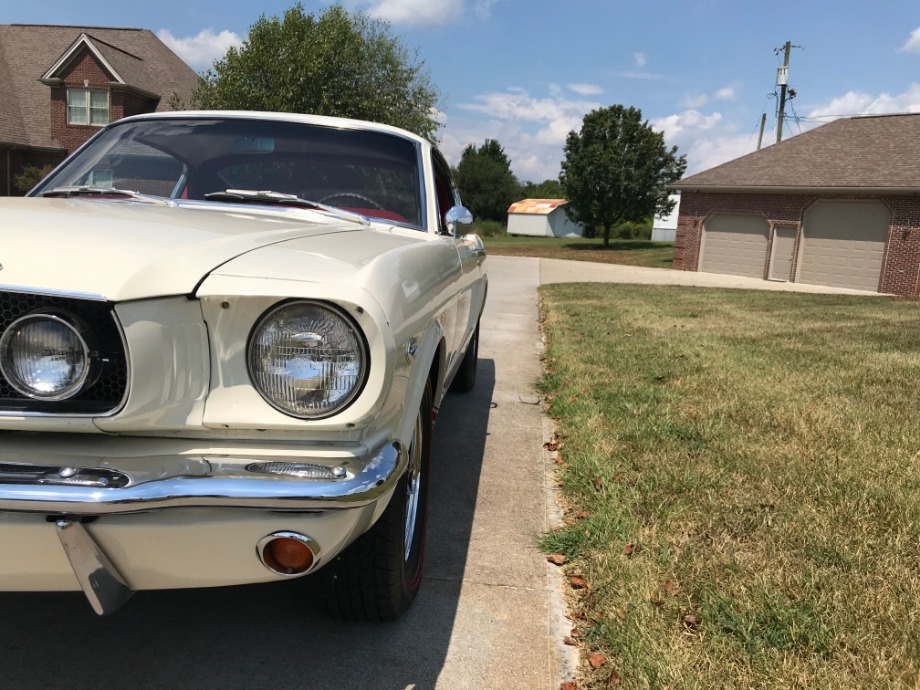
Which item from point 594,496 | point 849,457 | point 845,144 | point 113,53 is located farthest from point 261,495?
point 113,53

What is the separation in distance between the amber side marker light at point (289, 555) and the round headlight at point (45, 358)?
1.86ft

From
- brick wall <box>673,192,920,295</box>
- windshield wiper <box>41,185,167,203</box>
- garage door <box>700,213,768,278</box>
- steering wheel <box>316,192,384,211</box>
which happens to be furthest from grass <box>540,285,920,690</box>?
garage door <box>700,213,768,278</box>

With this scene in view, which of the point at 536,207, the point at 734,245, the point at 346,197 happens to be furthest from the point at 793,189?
the point at 536,207

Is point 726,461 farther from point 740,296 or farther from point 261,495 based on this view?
point 740,296

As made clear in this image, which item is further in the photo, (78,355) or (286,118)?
(286,118)

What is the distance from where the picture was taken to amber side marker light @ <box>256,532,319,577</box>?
66.1 inches

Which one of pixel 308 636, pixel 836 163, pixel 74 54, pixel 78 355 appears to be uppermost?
pixel 74 54

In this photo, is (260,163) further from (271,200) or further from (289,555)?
(289,555)

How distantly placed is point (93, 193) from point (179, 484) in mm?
1829

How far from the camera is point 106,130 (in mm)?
3459

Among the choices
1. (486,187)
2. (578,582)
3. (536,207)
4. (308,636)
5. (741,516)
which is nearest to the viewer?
(308,636)

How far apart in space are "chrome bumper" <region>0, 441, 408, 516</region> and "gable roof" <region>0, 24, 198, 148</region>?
2593 cm

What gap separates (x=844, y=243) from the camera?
2097cm

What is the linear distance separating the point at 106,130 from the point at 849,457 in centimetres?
421
